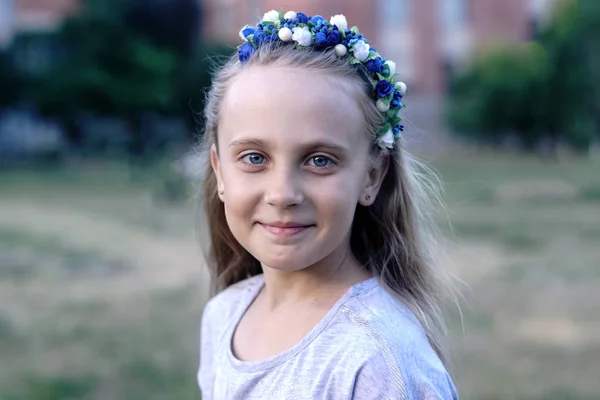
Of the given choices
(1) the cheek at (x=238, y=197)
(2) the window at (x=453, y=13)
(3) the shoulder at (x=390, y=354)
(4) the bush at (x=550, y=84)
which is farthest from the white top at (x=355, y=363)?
(2) the window at (x=453, y=13)

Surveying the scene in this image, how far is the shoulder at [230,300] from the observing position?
1747 mm

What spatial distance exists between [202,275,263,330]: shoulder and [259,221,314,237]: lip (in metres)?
0.34

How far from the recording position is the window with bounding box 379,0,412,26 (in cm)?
2928

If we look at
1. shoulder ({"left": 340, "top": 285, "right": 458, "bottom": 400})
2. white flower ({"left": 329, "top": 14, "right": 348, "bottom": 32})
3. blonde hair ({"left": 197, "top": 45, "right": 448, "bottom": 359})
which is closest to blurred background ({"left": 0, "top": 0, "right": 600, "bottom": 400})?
blonde hair ({"left": 197, "top": 45, "right": 448, "bottom": 359})

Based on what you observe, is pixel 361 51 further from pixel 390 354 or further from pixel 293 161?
pixel 390 354

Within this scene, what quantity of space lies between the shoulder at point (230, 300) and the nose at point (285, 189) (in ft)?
1.31

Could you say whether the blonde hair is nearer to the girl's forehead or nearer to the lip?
the girl's forehead

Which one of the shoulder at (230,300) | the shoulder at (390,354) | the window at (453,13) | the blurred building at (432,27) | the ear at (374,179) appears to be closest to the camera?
the shoulder at (390,354)

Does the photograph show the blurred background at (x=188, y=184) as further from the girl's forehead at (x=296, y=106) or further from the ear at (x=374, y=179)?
the girl's forehead at (x=296, y=106)

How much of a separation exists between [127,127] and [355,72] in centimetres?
2279

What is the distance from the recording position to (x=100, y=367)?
4.62 metres

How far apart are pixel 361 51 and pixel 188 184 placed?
13053 millimetres

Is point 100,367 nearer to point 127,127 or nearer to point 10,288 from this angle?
point 10,288

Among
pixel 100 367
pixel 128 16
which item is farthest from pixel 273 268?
pixel 128 16
